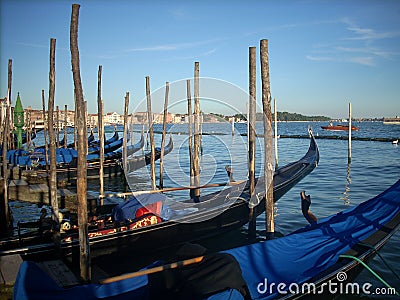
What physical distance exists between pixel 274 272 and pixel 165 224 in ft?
8.34

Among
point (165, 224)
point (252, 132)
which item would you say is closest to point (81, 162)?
point (165, 224)

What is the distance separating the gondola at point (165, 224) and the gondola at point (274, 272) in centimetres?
185

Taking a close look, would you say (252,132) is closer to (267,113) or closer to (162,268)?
(267,113)

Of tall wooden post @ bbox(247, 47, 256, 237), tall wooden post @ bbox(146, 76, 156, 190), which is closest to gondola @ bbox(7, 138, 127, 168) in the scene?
tall wooden post @ bbox(146, 76, 156, 190)

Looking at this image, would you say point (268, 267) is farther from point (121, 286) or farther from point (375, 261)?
point (375, 261)

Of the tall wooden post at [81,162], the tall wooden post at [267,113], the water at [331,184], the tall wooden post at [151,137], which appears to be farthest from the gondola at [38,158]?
the tall wooden post at [267,113]

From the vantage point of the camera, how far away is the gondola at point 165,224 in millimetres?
5262

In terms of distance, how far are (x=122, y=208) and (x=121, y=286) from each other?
2827 mm

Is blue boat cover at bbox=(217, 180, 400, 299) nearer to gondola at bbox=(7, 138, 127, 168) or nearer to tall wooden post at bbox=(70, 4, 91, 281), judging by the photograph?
tall wooden post at bbox=(70, 4, 91, 281)

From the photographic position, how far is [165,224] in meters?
5.80

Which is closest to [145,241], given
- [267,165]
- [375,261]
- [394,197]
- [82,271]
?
[82,271]

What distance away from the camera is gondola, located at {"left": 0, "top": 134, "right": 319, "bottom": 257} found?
5262 mm

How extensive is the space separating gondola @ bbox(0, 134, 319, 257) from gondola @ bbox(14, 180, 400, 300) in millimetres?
1854

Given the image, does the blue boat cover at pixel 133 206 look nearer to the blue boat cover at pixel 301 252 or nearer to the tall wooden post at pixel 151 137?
the blue boat cover at pixel 301 252
